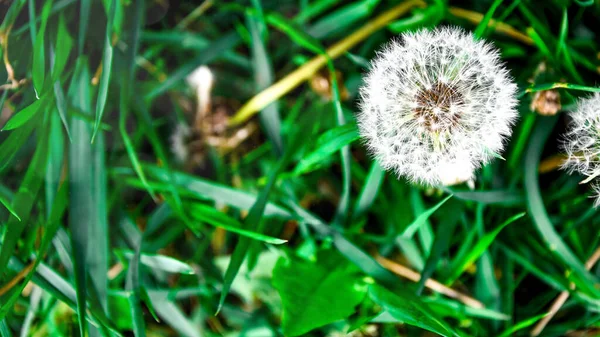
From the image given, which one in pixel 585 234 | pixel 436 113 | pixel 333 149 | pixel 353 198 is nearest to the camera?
pixel 436 113

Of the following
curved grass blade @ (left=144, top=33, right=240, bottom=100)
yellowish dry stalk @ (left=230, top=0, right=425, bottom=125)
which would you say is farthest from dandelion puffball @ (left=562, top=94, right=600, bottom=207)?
curved grass blade @ (left=144, top=33, right=240, bottom=100)

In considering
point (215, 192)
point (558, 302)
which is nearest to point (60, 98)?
point (215, 192)

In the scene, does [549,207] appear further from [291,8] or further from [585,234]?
[291,8]

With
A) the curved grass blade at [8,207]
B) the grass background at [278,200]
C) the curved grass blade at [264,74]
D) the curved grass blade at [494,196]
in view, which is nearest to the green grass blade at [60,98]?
the grass background at [278,200]

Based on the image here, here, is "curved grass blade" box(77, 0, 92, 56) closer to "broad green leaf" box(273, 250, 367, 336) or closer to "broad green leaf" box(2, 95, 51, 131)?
"broad green leaf" box(2, 95, 51, 131)

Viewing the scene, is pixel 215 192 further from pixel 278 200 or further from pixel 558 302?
pixel 558 302

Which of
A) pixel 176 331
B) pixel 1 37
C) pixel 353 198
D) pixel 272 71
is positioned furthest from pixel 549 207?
pixel 1 37

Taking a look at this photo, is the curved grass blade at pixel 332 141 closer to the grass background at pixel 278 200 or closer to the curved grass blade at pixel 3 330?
the grass background at pixel 278 200
